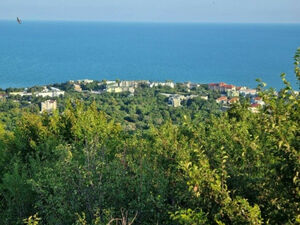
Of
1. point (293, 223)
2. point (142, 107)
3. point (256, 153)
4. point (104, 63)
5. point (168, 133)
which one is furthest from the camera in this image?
point (104, 63)

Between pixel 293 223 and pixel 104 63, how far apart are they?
67.4m

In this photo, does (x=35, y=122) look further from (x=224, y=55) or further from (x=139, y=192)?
(x=224, y=55)

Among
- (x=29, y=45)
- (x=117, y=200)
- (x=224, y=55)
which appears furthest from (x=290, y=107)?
(x=29, y=45)

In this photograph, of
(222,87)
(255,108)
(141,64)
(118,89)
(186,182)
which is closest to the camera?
(186,182)

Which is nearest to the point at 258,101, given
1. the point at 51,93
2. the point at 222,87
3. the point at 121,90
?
the point at 222,87

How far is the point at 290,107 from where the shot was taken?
3643 millimetres

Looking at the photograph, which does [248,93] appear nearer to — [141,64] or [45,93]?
[45,93]

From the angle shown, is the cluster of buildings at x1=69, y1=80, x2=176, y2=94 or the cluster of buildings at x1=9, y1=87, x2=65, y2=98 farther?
the cluster of buildings at x1=69, y1=80, x2=176, y2=94

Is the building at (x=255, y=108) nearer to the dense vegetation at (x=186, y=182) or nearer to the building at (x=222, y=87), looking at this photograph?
the dense vegetation at (x=186, y=182)

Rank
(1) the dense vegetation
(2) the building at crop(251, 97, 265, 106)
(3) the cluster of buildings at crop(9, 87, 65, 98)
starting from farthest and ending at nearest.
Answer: (3) the cluster of buildings at crop(9, 87, 65, 98), (2) the building at crop(251, 97, 265, 106), (1) the dense vegetation

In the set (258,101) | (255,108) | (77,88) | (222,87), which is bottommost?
(77,88)

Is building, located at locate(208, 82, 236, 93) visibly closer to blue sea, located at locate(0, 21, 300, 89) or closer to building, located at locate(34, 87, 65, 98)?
blue sea, located at locate(0, 21, 300, 89)

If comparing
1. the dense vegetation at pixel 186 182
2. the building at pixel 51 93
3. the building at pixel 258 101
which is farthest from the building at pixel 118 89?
the dense vegetation at pixel 186 182

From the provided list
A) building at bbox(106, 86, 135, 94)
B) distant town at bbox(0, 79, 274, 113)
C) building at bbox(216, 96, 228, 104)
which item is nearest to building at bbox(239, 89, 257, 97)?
distant town at bbox(0, 79, 274, 113)
